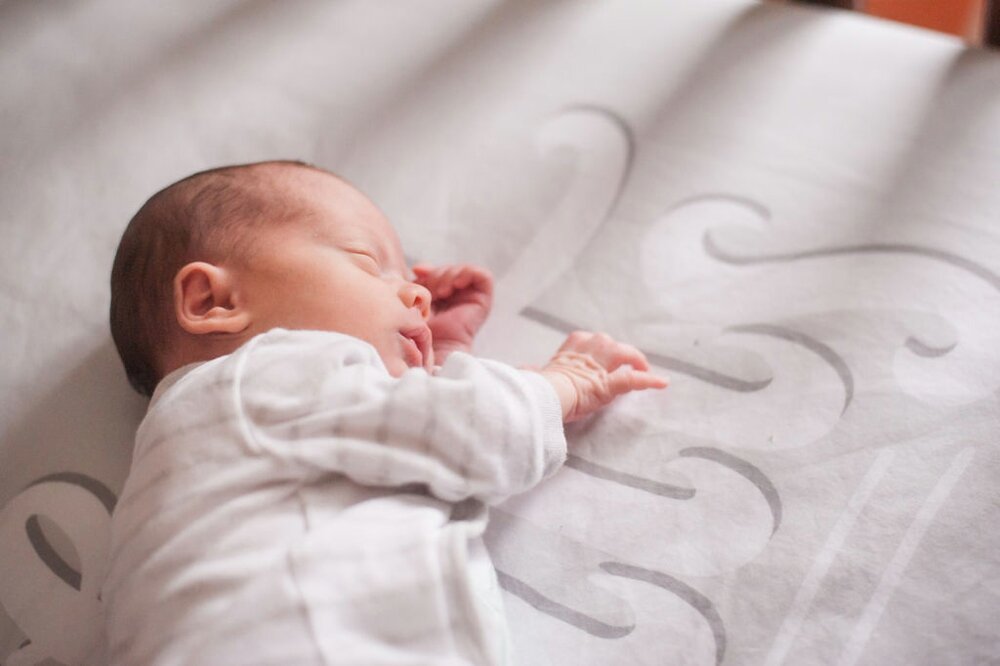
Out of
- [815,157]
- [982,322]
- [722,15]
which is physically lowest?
[982,322]

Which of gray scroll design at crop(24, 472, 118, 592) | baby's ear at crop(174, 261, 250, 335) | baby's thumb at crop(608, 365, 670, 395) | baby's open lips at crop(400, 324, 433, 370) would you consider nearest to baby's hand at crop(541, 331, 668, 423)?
baby's thumb at crop(608, 365, 670, 395)

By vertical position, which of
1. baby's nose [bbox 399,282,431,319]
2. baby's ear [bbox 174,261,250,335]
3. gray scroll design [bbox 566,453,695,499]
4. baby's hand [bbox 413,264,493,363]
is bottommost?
gray scroll design [bbox 566,453,695,499]

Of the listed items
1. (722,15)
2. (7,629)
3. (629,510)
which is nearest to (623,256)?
(629,510)

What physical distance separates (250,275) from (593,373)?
321 mm

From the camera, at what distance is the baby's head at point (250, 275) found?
2.60 feet

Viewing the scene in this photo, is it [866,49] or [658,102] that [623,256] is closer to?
[658,102]

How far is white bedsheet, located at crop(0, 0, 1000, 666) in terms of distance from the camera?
76 cm

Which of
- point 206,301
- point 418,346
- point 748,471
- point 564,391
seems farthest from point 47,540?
point 748,471

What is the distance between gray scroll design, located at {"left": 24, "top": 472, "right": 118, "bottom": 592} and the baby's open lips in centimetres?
31

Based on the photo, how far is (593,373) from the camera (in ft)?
2.78

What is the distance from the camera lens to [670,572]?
0.77 meters

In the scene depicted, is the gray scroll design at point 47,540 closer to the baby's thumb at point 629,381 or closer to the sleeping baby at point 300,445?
the sleeping baby at point 300,445

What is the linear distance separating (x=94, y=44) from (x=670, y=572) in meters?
0.99

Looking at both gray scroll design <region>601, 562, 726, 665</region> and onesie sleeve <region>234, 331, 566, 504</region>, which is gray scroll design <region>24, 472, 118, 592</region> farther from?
gray scroll design <region>601, 562, 726, 665</region>
